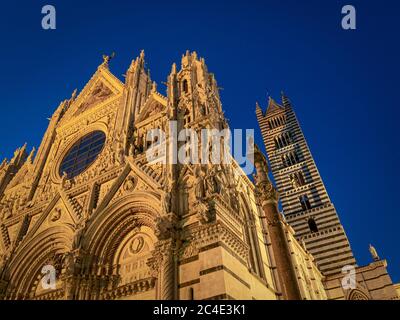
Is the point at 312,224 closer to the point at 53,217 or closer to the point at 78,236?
the point at 53,217

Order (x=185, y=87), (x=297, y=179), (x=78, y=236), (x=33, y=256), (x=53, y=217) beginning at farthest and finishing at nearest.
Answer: (x=297, y=179)
(x=185, y=87)
(x=53, y=217)
(x=33, y=256)
(x=78, y=236)

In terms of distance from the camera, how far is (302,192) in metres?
37.0

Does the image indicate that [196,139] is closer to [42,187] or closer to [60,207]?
[60,207]

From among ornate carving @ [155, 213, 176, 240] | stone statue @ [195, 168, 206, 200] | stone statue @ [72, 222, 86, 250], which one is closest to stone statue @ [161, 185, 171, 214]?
ornate carving @ [155, 213, 176, 240]

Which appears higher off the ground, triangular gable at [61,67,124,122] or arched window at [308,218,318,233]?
triangular gable at [61,67,124,122]

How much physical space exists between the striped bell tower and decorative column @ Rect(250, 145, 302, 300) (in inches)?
866

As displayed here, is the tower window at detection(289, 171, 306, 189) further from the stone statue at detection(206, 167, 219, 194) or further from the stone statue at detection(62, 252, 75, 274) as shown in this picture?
the stone statue at detection(62, 252, 75, 274)

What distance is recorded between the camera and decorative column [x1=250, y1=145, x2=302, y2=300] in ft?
25.9

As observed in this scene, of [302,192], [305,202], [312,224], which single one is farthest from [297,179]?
[312,224]

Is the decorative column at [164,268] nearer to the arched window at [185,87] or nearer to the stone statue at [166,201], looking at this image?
the stone statue at [166,201]

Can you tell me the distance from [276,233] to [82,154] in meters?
13.9

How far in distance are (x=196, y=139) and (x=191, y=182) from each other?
191 cm

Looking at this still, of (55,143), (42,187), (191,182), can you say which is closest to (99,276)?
(191,182)

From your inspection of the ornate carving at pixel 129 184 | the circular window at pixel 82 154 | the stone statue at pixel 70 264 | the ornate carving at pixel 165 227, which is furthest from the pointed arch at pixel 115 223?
the circular window at pixel 82 154
